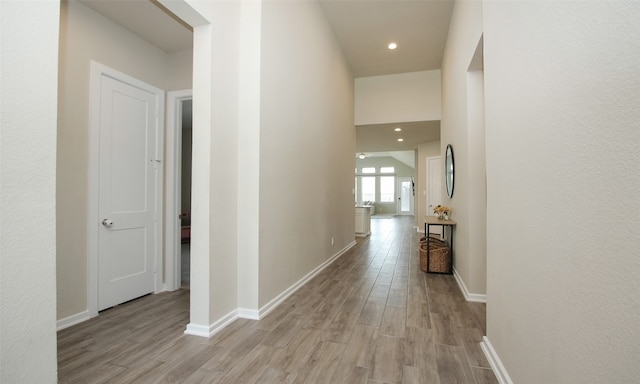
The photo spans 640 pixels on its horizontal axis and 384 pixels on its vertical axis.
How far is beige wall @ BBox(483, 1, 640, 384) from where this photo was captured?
0.79 metres

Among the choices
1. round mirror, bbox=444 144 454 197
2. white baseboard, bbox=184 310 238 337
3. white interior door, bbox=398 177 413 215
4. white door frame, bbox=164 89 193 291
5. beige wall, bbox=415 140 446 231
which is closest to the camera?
white baseboard, bbox=184 310 238 337

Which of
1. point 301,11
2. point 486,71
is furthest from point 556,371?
point 301,11

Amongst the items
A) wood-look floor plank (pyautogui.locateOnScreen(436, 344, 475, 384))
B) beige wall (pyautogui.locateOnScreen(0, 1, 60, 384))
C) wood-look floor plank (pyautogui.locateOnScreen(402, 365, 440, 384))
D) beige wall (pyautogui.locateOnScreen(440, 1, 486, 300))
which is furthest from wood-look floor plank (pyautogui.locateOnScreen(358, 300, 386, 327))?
beige wall (pyautogui.locateOnScreen(0, 1, 60, 384))

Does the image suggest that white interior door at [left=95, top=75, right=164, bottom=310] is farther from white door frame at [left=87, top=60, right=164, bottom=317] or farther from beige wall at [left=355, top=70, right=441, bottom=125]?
beige wall at [left=355, top=70, right=441, bottom=125]

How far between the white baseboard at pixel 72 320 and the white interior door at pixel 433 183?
7641 millimetres

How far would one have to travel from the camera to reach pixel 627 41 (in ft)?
2.56

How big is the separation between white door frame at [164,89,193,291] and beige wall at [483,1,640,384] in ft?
10.9

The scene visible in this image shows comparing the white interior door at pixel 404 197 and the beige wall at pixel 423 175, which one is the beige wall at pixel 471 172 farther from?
the white interior door at pixel 404 197

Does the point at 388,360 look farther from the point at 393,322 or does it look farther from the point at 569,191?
the point at 569,191

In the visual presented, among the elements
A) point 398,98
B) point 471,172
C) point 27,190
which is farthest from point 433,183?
point 27,190

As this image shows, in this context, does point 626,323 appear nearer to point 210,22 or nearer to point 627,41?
point 627,41

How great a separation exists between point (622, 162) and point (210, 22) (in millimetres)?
2544

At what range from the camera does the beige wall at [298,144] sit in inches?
111

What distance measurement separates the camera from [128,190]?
3.25 m
